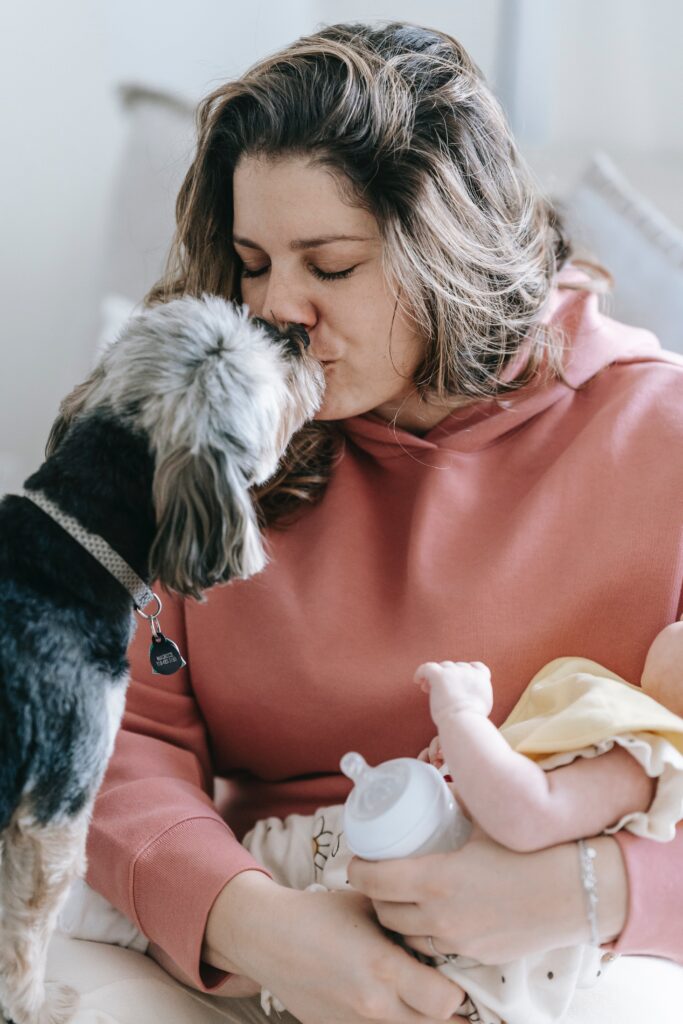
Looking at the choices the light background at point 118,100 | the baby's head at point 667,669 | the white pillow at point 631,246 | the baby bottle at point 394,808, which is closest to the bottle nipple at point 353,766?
the baby bottle at point 394,808

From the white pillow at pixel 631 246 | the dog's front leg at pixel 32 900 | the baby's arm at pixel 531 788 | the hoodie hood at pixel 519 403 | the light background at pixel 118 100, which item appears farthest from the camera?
the light background at pixel 118 100

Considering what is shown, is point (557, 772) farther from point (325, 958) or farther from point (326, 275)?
point (326, 275)

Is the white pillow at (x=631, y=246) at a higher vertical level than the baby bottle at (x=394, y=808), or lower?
higher

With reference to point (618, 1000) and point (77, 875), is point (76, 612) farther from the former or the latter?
point (618, 1000)

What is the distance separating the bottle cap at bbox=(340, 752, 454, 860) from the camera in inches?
38.9

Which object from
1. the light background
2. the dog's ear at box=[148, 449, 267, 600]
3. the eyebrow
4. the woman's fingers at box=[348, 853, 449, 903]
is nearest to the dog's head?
the dog's ear at box=[148, 449, 267, 600]

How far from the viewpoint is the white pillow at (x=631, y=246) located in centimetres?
181

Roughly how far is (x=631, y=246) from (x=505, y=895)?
49.9 inches

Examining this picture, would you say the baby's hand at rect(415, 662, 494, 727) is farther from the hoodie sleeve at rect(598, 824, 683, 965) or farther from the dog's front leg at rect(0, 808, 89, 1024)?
the dog's front leg at rect(0, 808, 89, 1024)

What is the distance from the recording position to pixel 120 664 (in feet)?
3.56

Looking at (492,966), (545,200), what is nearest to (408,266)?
(545,200)

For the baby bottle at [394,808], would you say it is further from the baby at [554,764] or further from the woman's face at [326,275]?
the woman's face at [326,275]

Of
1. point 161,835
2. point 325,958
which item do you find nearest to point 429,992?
point 325,958

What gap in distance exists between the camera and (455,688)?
3.43 feet
